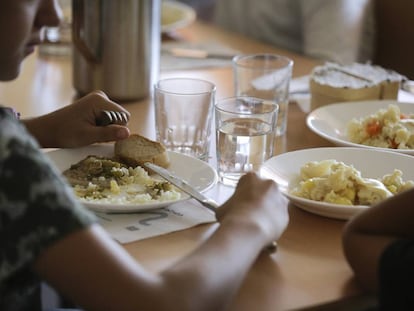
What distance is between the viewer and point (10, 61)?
3.59 feet

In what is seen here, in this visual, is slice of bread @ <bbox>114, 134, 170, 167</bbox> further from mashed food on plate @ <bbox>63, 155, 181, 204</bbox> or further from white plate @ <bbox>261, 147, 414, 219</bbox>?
white plate @ <bbox>261, 147, 414, 219</bbox>

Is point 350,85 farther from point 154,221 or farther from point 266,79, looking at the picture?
point 154,221

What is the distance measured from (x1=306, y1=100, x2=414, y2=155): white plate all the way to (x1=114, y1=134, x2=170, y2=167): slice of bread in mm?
349

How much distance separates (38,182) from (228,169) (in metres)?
0.54

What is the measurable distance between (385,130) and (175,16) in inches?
52.1

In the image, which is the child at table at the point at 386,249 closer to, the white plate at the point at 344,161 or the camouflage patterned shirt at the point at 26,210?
the white plate at the point at 344,161

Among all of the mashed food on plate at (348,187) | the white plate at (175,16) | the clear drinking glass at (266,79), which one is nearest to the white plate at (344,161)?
the mashed food on plate at (348,187)

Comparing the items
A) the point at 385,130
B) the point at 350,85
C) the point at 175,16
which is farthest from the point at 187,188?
the point at 175,16

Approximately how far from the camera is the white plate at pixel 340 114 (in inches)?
61.8

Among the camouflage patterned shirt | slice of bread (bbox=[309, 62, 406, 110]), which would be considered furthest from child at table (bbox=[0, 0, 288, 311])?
slice of bread (bbox=[309, 62, 406, 110])

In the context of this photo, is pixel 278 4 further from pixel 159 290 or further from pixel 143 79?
pixel 159 290

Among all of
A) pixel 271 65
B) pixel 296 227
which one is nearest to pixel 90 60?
pixel 271 65

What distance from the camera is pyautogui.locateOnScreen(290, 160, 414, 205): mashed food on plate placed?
1161 mm

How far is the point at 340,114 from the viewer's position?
164 cm
